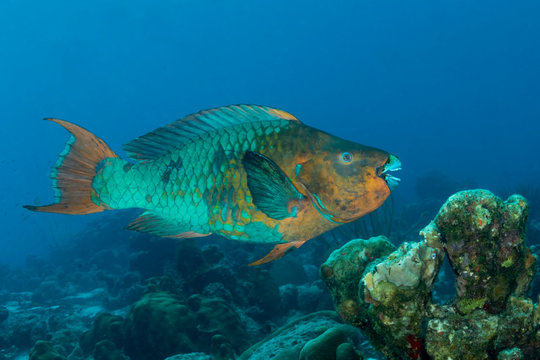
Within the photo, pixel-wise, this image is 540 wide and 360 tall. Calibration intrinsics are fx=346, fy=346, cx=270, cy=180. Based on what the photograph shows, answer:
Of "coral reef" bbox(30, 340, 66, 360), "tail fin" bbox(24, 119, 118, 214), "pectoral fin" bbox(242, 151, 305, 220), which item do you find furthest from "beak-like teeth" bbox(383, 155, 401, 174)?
"coral reef" bbox(30, 340, 66, 360)

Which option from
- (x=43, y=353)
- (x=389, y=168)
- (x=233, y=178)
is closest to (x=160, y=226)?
(x=233, y=178)

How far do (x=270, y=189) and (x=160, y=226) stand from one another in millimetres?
971

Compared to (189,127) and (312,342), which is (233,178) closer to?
(189,127)

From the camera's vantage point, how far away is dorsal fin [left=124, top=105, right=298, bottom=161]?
8.59ft

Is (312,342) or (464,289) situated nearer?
(464,289)

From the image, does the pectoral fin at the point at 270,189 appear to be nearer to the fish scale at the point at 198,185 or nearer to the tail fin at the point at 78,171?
the fish scale at the point at 198,185

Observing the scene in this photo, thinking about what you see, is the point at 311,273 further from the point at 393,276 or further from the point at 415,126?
the point at 415,126

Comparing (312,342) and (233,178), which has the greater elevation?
(233,178)

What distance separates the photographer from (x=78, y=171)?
8.62 ft

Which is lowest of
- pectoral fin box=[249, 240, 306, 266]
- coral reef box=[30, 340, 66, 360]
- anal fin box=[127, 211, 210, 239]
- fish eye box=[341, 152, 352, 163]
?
coral reef box=[30, 340, 66, 360]

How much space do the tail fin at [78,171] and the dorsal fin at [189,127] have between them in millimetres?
254

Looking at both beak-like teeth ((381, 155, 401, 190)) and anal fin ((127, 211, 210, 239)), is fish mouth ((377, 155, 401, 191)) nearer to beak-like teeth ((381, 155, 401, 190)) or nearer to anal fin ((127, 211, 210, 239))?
beak-like teeth ((381, 155, 401, 190))

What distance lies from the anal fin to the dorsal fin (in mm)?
462

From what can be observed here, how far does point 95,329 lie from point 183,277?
1855mm
